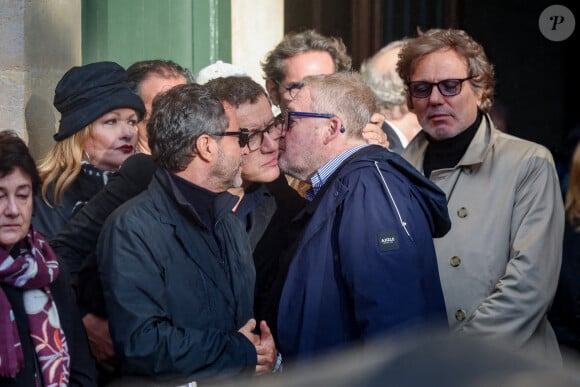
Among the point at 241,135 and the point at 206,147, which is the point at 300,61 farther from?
the point at 206,147

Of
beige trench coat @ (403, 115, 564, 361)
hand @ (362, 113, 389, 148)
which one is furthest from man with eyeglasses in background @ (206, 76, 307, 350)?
beige trench coat @ (403, 115, 564, 361)

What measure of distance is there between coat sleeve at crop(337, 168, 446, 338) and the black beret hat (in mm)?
1503

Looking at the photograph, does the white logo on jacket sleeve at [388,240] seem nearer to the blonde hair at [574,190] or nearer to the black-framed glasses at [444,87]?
the blonde hair at [574,190]

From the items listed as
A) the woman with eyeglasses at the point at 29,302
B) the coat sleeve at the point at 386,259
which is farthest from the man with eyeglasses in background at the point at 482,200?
the woman with eyeglasses at the point at 29,302

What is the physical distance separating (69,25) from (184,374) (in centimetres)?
298

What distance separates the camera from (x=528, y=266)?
4.73 m

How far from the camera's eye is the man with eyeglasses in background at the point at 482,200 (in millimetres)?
4738

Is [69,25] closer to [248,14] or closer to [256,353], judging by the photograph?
[248,14]

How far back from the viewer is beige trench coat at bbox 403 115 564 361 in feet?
15.5

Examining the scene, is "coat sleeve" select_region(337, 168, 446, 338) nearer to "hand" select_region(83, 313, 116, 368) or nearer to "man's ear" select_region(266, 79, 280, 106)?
"hand" select_region(83, 313, 116, 368)

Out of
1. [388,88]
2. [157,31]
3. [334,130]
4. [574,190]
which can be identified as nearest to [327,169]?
[334,130]

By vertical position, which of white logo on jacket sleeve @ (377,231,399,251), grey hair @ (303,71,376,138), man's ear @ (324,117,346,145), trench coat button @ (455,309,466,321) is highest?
grey hair @ (303,71,376,138)

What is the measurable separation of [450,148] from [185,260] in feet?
4.98

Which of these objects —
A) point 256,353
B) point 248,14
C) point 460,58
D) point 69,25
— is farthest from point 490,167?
point 248,14
